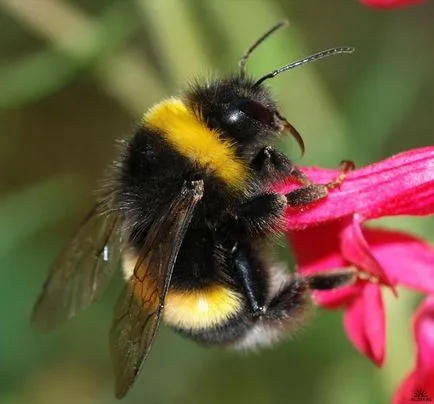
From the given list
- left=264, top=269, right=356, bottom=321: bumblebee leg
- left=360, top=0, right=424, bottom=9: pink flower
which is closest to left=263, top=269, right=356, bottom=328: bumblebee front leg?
left=264, top=269, right=356, bottom=321: bumblebee leg

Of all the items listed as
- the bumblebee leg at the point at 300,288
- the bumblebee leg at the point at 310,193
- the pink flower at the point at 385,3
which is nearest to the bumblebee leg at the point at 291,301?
the bumblebee leg at the point at 300,288

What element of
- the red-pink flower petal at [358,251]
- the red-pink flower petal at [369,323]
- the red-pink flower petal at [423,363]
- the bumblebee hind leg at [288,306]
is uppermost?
the red-pink flower petal at [358,251]

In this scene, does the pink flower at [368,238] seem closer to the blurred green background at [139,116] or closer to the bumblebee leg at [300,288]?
Result: the bumblebee leg at [300,288]

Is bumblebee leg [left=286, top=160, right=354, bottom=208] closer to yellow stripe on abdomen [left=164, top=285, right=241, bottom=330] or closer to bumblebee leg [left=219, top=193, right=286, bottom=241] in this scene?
bumblebee leg [left=219, top=193, right=286, bottom=241]

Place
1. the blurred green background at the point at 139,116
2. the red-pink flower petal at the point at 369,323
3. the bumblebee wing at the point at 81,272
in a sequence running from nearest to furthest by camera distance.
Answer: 1. the red-pink flower petal at the point at 369,323
2. the bumblebee wing at the point at 81,272
3. the blurred green background at the point at 139,116

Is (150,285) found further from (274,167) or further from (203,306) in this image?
(274,167)

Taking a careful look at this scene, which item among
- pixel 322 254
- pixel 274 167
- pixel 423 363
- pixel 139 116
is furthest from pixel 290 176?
pixel 139 116
